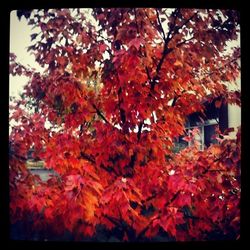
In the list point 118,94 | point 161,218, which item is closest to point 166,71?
point 118,94

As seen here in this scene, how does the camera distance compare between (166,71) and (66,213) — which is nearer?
(66,213)

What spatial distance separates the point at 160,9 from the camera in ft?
7.83

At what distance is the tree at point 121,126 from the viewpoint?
90.2 inches

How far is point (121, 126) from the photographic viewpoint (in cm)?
238

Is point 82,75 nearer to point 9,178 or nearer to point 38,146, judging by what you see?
point 38,146

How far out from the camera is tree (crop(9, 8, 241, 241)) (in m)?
2.29

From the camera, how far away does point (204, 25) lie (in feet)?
7.91

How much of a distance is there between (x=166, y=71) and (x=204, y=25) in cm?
61

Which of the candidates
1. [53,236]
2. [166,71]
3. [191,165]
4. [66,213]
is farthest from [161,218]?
[166,71]

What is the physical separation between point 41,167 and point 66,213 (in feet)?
1.89
